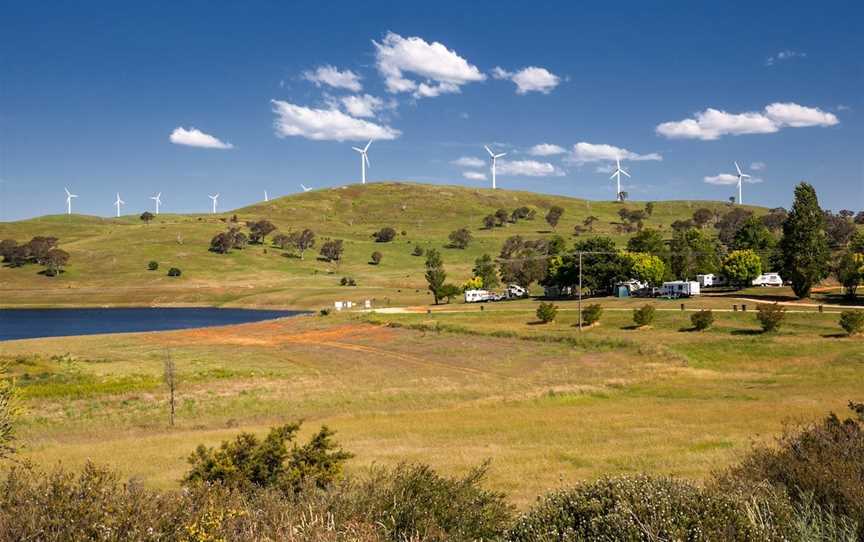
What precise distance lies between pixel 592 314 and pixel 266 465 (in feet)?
249

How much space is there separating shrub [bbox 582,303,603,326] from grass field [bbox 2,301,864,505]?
9.09 feet

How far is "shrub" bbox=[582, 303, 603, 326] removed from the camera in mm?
90250

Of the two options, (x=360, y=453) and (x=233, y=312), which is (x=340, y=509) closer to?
(x=360, y=453)

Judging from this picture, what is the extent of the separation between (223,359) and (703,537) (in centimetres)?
7192

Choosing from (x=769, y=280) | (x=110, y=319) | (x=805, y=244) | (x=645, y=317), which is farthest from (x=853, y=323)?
(x=110, y=319)

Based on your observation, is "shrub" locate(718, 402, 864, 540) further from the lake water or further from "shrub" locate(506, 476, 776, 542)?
the lake water

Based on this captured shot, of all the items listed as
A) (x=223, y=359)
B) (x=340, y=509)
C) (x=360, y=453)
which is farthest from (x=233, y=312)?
(x=340, y=509)

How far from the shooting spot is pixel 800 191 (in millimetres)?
97562

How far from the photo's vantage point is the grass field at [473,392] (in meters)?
30.1

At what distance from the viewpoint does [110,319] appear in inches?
5659

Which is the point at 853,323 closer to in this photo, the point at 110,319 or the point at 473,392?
the point at 473,392

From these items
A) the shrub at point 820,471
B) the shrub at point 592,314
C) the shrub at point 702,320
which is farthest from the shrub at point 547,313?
the shrub at point 820,471

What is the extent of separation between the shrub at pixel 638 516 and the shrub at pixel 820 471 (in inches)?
104

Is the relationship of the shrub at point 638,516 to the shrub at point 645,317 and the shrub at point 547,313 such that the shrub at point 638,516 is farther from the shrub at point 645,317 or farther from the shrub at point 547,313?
the shrub at point 547,313
